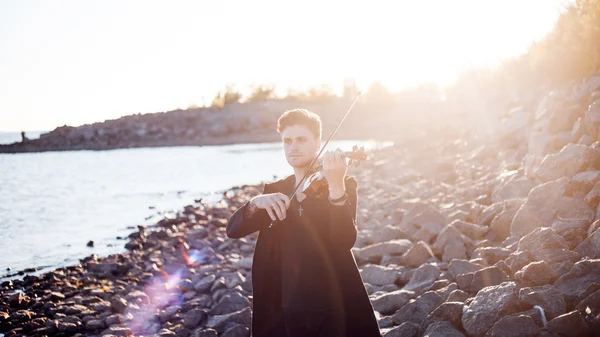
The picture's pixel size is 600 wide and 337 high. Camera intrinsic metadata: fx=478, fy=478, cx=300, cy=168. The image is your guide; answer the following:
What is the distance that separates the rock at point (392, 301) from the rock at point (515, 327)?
1683mm

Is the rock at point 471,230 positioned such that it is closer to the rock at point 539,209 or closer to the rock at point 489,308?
the rock at point 539,209

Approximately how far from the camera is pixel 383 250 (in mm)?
7164

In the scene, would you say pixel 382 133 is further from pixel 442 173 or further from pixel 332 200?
pixel 332 200

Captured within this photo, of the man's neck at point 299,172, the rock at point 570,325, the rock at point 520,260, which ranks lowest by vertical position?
the rock at point 570,325

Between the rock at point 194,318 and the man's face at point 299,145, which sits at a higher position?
the man's face at point 299,145

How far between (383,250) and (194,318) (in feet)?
9.51

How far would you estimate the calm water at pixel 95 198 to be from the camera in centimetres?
1163

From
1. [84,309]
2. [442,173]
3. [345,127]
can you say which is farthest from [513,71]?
[345,127]

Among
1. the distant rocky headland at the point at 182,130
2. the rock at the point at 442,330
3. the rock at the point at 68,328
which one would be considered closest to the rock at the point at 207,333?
the rock at the point at 68,328

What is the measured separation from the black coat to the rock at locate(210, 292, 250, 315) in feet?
8.56

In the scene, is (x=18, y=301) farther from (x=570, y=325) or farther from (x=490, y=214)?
(x=570, y=325)

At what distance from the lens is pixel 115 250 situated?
11.1 meters

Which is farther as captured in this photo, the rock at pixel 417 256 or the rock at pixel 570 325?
the rock at pixel 417 256

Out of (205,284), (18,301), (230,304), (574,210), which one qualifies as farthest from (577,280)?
(18,301)
